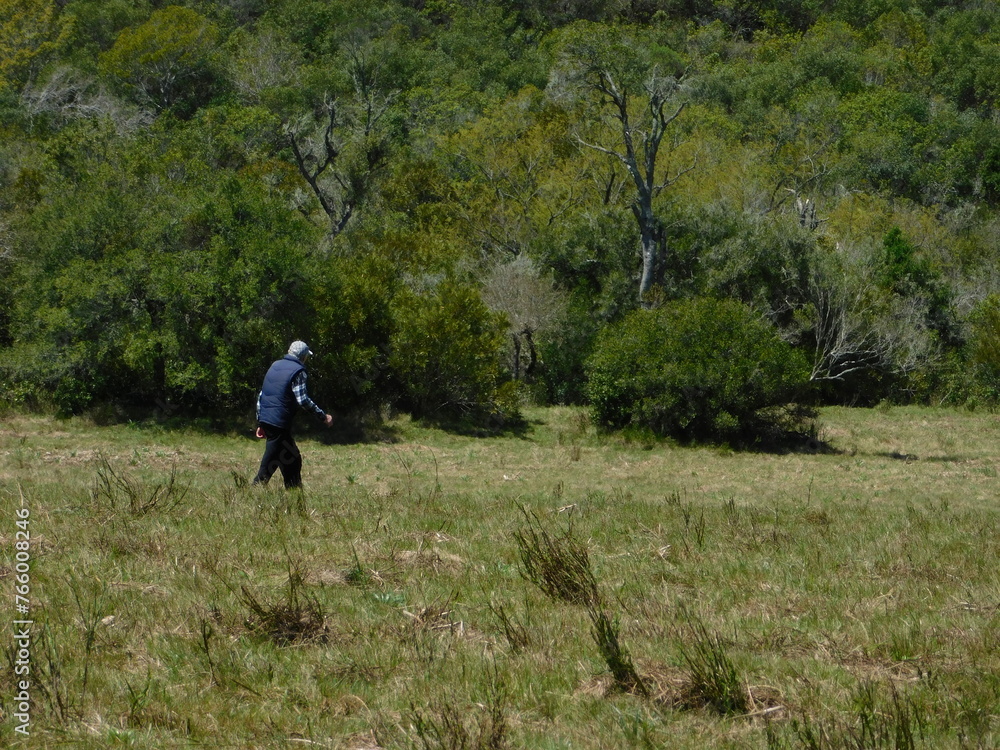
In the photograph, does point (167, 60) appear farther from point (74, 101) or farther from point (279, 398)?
point (279, 398)

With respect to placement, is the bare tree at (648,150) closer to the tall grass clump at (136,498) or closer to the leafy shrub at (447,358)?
the leafy shrub at (447,358)

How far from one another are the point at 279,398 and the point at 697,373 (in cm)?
1604

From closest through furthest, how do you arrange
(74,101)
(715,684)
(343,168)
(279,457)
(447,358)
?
1. (715,684)
2. (279,457)
3. (447,358)
4. (343,168)
5. (74,101)

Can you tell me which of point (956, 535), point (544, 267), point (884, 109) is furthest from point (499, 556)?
point (884, 109)

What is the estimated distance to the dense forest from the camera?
77.7 ft

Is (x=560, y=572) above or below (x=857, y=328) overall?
below

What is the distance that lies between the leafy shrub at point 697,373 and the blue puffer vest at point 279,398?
15.7 metres

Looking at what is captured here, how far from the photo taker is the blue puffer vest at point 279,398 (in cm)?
1082

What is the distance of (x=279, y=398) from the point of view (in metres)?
10.9

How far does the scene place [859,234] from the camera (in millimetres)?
41906

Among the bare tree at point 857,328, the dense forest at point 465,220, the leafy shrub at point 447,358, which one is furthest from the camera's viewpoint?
the bare tree at point 857,328

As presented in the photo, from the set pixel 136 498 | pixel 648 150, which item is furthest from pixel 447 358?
pixel 136 498

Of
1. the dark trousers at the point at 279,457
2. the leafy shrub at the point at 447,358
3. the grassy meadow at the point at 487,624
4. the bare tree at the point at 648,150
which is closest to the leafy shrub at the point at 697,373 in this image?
the leafy shrub at the point at 447,358

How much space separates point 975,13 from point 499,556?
314ft
